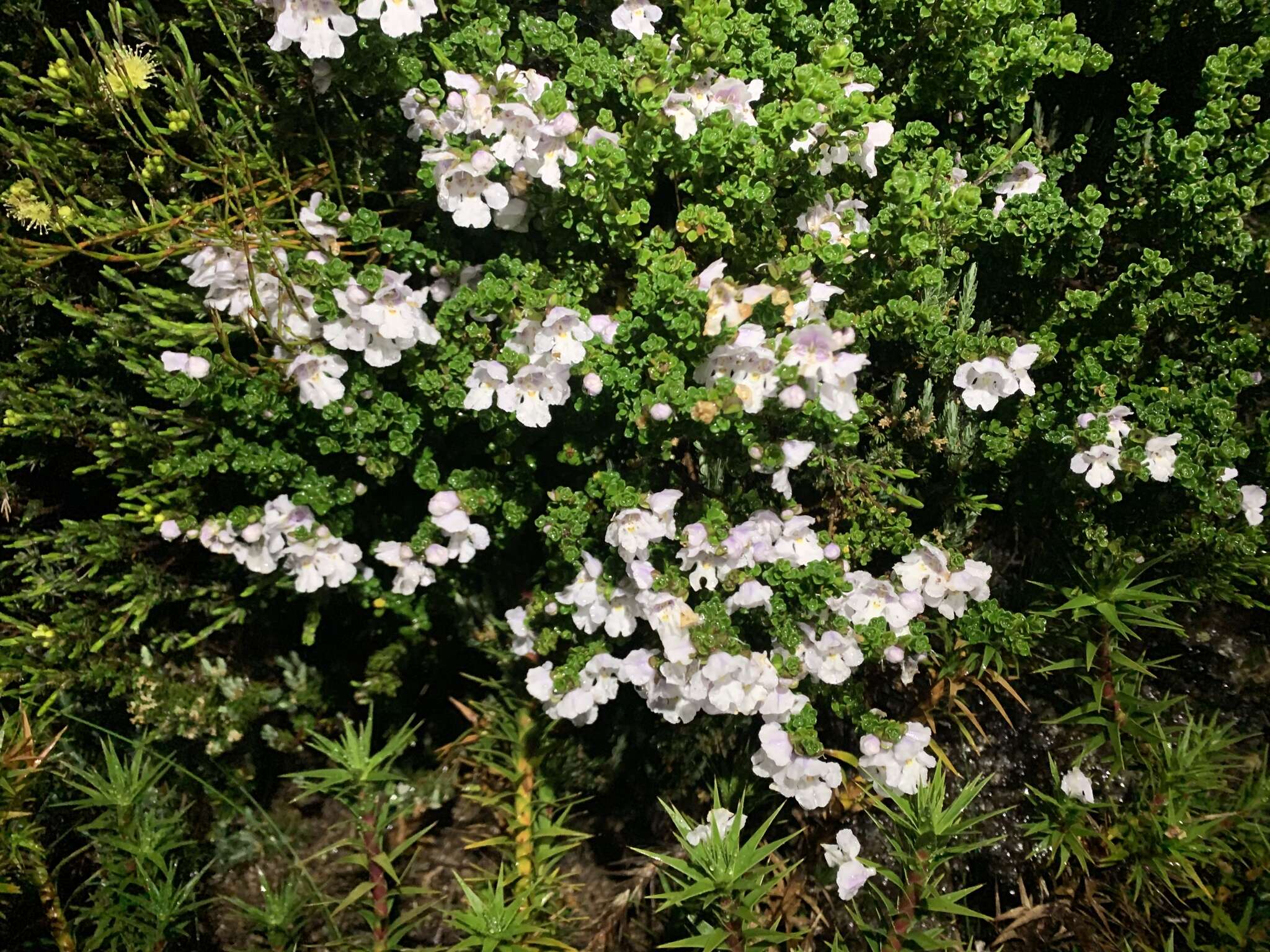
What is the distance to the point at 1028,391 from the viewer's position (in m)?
2.59

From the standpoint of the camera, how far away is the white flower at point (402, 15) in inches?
89.5

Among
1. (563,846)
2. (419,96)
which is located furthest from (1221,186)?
(563,846)

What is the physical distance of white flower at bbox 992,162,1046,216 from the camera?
2.75m

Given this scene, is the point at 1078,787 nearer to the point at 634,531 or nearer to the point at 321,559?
the point at 634,531

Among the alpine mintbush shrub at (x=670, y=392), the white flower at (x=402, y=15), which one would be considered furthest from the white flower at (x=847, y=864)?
the white flower at (x=402, y=15)

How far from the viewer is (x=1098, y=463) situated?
259 cm

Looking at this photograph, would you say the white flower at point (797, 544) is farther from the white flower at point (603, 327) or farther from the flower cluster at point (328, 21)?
the flower cluster at point (328, 21)

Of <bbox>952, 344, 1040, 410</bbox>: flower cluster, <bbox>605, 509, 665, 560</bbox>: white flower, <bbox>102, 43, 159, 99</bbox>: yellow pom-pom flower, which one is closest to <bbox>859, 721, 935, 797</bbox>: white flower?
<bbox>605, 509, 665, 560</bbox>: white flower

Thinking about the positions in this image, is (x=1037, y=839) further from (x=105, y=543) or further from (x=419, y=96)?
(x=105, y=543)

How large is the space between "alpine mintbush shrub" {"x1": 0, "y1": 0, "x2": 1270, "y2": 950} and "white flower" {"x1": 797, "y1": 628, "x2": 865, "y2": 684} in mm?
12

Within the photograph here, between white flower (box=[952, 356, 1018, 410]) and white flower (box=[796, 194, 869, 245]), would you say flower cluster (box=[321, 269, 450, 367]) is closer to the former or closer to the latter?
white flower (box=[796, 194, 869, 245])

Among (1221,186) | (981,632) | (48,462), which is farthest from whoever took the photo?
(48,462)

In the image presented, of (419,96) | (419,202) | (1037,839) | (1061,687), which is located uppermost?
(419,96)

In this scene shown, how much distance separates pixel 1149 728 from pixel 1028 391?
1135 millimetres
